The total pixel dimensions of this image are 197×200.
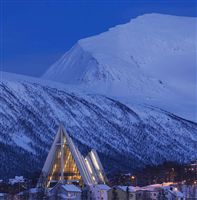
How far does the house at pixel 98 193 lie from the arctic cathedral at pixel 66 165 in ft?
39.2

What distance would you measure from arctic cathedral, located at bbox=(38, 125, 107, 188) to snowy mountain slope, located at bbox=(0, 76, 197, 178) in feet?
103

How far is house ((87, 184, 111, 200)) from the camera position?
262 feet

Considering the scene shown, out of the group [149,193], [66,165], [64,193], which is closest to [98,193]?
[149,193]

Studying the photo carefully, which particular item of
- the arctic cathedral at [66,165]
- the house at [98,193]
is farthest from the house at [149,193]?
the arctic cathedral at [66,165]

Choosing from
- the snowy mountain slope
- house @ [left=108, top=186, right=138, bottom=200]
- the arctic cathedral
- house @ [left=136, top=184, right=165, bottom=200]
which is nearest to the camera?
house @ [left=108, top=186, right=138, bottom=200]

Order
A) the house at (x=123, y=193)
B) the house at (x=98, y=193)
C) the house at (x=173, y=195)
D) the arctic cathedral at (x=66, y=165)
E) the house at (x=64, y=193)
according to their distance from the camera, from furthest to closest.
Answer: the arctic cathedral at (x=66, y=165) < the house at (x=98, y=193) < the house at (x=64, y=193) < the house at (x=173, y=195) < the house at (x=123, y=193)

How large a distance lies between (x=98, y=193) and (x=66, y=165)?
19.1 meters

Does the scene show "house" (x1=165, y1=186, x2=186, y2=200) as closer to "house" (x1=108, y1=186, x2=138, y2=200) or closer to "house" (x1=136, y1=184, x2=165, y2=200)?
"house" (x1=136, y1=184, x2=165, y2=200)

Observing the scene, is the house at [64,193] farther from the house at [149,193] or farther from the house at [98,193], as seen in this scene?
the house at [149,193]

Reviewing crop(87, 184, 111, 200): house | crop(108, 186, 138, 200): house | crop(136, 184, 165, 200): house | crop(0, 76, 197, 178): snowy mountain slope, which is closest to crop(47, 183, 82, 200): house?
crop(108, 186, 138, 200): house

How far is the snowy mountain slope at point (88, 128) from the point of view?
491ft

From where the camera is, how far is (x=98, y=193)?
268ft

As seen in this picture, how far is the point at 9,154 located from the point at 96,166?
36956 mm

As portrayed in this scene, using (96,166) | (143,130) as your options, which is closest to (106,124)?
(143,130)
